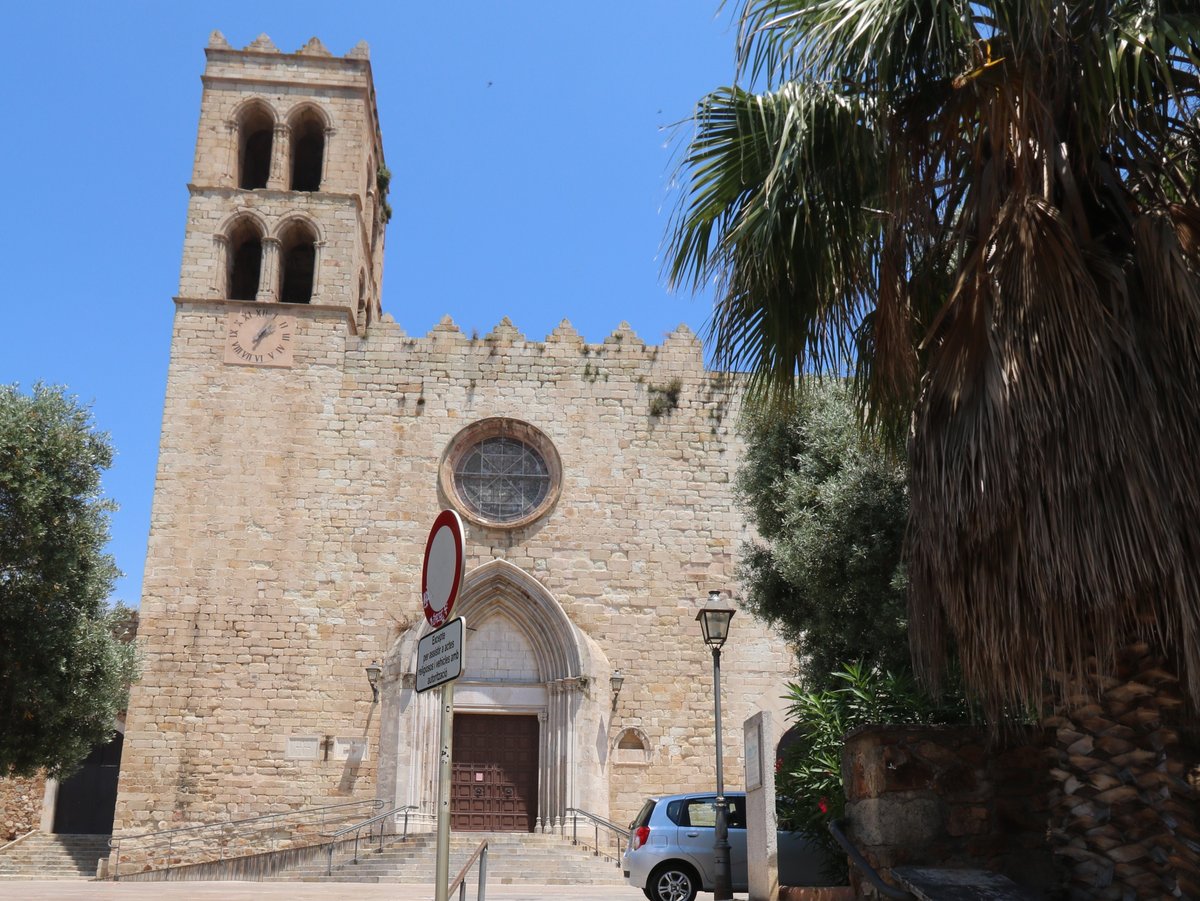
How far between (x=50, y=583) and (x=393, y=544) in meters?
7.68

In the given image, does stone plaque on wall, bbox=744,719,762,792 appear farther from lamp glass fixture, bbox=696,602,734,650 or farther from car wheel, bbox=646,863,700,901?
lamp glass fixture, bbox=696,602,734,650

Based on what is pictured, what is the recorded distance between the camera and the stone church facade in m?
17.6

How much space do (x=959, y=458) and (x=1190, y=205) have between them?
1726mm

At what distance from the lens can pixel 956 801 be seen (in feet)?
22.1

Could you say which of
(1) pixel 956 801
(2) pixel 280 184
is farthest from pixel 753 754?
(2) pixel 280 184

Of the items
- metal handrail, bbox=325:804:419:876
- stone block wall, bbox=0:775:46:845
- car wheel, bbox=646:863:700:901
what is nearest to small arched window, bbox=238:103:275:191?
stone block wall, bbox=0:775:46:845

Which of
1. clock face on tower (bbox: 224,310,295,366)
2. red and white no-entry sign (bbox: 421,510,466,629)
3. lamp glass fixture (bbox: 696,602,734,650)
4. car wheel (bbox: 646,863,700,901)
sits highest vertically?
clock face on tower (bbox: 224,310,295,366)

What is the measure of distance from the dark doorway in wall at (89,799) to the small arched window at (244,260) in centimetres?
910

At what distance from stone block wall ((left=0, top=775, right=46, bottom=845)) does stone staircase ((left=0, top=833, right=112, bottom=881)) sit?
2.12ft

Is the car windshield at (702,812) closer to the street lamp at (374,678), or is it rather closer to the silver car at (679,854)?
the silver car at (679,854)

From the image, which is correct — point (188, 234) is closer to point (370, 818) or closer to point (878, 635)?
point (370, 818)

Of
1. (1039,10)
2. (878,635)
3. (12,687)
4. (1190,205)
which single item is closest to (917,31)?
(1039,10)

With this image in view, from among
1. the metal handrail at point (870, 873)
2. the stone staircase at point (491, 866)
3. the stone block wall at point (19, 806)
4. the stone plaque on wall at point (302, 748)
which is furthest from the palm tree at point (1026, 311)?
the stone block wall at point (19, 806)

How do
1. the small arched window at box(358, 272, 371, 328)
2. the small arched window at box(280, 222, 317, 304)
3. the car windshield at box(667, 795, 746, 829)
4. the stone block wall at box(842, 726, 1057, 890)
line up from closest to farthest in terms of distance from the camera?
the stone block wall at box(842, 726, 1057, 890) → the car windshield at box(667, 795, 746, 829) → the small arched window at box(280, 222, 317, 304) → the small arched window at box(358, 272, 371, 328)
